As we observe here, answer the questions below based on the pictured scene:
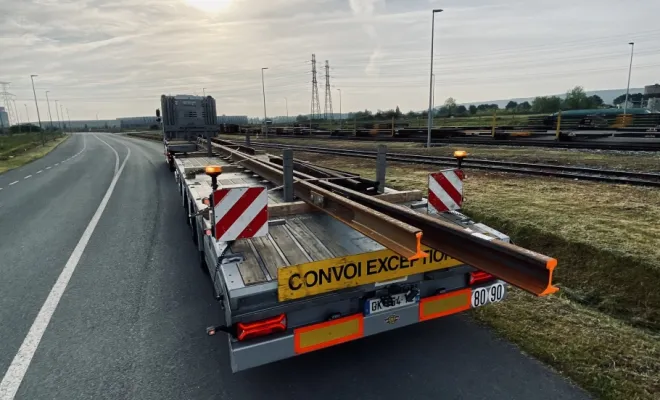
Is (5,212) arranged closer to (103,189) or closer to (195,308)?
(103,189)

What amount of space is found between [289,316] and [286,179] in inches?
91.9

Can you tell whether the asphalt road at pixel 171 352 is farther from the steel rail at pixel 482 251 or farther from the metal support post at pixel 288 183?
the metal support post at pixel 288 183

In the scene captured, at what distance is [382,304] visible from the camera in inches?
129

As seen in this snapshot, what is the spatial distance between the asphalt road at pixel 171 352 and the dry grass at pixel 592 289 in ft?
1.09

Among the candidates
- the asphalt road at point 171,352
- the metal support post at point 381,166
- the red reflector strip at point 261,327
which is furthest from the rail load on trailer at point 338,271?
the metal support post at point 381,166

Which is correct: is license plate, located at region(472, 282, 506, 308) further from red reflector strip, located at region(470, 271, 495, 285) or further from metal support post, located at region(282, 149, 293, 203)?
metal support post, located at region(282, 149, 293, 203)

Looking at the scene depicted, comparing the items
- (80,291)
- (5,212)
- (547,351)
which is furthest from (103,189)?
(547,351)

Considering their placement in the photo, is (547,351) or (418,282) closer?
(418,282)

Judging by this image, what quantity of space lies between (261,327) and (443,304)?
1.66 metres

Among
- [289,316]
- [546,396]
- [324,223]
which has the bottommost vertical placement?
[546,396]

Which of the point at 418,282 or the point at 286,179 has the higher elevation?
the point at 286,179

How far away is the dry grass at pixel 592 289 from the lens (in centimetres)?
343

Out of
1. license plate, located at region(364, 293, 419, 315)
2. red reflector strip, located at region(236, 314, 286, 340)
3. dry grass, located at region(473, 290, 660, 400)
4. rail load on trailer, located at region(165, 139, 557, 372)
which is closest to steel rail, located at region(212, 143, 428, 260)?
rail load on trailer, located at region(165, 139, 557, 372)

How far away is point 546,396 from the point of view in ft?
10.2
